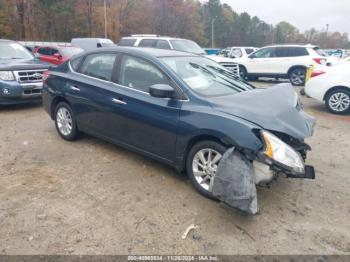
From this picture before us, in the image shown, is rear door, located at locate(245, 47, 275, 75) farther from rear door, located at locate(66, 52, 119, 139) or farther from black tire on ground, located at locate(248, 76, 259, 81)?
rear door, located at locate(66, 52, 119, 139)

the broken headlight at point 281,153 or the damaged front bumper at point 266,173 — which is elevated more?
the broken headlight at point 281,153

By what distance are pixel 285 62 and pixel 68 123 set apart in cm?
1090

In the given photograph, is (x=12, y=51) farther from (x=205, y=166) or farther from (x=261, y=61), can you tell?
(x=261, y=61)

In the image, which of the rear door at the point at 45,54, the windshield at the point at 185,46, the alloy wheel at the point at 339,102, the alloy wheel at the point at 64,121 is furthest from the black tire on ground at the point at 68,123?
the rear door at the point at 45,54

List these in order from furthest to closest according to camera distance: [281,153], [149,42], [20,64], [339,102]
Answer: [149,42]
[339,102]
[20,64]
[281,153]

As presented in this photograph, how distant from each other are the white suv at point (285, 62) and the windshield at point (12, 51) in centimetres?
968

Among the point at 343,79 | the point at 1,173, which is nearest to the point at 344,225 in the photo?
the point at 1,173

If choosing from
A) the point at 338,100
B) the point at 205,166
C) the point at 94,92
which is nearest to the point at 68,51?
the point at 94,92

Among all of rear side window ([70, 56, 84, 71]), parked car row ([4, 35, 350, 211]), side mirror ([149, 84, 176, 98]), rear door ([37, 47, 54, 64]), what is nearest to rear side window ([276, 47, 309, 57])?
rear door ([37, 47, 54, 64])

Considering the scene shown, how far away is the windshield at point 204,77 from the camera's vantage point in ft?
12.7

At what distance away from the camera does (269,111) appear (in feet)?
11.2

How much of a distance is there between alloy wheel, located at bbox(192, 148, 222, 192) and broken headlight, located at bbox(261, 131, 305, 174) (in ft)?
1.80

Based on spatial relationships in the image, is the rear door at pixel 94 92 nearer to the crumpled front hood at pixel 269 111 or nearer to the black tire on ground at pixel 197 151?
the black tire on ground at pixel 197 151

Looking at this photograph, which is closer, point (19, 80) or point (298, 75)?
point (19, 80)
